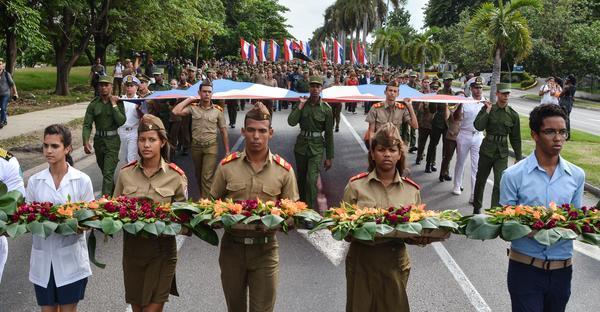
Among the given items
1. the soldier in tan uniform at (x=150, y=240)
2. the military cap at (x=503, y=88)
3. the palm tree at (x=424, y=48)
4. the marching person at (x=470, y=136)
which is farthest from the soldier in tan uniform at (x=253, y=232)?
the palm tree at (x=424, y=48)

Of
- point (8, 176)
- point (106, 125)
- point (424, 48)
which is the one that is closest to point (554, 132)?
point (8, 176)

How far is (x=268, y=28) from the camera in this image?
6794cm

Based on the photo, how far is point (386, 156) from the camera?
3562 mm

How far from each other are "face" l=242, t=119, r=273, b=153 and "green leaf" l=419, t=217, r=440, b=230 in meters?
1.22

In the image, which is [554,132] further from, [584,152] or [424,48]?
[424,48]

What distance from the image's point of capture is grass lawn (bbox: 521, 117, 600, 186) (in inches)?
438

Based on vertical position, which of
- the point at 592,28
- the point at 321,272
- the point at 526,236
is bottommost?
the point at 321,272

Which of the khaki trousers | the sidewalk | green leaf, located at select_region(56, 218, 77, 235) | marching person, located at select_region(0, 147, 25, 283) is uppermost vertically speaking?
marching person, located at select_region(0, 147, 25, 283)

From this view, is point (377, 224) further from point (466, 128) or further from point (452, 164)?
point (452, 164)

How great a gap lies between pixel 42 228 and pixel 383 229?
80.1 inches

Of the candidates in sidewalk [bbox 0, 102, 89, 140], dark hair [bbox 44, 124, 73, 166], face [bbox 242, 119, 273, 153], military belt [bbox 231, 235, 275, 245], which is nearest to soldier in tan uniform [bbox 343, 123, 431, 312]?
military belt [bbox 231, 235, 275, 245]

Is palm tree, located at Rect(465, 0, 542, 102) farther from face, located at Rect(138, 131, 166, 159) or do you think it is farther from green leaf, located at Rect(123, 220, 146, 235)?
green leaf, located at Rect(123, 220, 146, 235)

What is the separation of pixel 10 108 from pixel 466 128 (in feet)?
55.7

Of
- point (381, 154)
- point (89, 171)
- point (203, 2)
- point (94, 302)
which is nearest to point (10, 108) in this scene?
point (89, 171)
